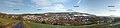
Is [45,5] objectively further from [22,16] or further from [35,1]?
[22,16]

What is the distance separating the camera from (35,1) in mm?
2154

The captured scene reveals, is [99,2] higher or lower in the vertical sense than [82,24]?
higher

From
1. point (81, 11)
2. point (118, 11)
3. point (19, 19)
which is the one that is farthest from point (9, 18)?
point (118, 11)

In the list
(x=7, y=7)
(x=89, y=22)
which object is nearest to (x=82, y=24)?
(x=89, y=22)

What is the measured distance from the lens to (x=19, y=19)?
85.7 inches

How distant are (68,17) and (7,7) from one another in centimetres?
59

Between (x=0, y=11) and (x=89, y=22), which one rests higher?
(x=0, y=11)

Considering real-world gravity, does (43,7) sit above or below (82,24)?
above

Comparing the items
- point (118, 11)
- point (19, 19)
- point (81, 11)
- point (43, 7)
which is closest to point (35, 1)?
point (43, 7)

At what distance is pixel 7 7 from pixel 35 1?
0.89ft

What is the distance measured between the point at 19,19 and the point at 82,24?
1.98 feet

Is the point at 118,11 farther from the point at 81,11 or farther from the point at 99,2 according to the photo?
the point at 81,11

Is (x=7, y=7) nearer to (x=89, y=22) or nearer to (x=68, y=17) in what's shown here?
(x=68, y=17)

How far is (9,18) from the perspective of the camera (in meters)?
2.16
